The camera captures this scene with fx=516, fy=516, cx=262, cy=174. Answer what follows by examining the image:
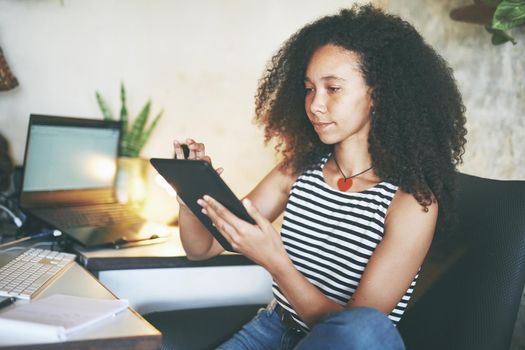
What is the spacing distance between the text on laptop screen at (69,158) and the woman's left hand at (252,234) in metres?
0.77

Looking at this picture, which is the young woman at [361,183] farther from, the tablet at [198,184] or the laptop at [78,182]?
the laptop at [78,182]

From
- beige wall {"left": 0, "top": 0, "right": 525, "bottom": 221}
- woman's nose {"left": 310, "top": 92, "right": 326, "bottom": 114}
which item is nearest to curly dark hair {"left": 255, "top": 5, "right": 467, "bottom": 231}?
woman's nose {"left": 310, "top": 92, "right": 326, "bottom": 114}

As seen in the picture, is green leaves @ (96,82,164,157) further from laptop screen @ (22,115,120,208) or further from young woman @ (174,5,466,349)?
young woman @ (174,5,466,349)

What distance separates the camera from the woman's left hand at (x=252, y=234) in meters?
1.01

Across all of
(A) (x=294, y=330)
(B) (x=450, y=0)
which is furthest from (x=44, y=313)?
(B) (x=450, y=0)

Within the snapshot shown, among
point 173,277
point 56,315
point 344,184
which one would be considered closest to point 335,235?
point 344,184

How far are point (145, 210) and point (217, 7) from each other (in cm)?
83

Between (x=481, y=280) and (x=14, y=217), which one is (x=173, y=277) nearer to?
(x=14, y=217)

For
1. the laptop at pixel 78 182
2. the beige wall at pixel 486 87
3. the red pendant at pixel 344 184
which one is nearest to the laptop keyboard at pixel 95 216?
the laptop at pixel 78 182

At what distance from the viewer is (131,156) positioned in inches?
75.4

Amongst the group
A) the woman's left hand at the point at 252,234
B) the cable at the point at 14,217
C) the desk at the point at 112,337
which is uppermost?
the woman's left hand at the point at 252,234

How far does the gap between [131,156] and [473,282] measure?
4.22 ft

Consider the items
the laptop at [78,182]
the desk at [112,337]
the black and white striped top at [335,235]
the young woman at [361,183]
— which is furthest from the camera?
the laptop at [78,182]

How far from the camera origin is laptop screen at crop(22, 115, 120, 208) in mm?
1572
